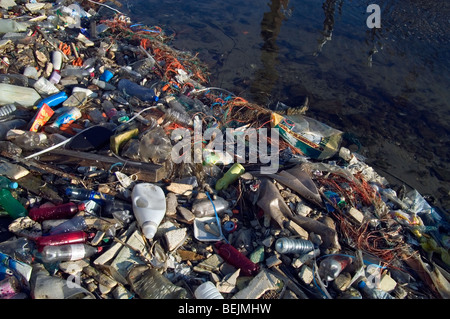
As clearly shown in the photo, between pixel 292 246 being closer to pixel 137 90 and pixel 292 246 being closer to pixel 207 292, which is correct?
pixel 207 292

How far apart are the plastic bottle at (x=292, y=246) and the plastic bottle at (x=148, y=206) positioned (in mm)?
1209

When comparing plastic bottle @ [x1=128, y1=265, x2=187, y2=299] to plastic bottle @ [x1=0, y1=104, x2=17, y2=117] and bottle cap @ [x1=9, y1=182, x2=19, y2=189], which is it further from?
plastic bottle @ [x1=0, y1=104, x2=17, y2=117]

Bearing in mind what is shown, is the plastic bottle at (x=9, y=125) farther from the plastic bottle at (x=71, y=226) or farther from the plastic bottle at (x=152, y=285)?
the plastic bottle at (x=152, y=285)

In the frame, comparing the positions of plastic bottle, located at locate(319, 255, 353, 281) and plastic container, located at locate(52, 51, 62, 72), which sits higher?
plastic container, located at locate(52, 51, 62, 72)

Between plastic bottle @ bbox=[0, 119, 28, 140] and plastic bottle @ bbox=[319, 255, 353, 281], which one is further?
plastic bottle @ bbox=[0, 119, 28, 140]

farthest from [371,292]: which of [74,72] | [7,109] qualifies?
[74,72]

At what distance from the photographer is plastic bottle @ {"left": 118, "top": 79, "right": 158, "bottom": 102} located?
4.93 metres

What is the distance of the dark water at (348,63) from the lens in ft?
18.5

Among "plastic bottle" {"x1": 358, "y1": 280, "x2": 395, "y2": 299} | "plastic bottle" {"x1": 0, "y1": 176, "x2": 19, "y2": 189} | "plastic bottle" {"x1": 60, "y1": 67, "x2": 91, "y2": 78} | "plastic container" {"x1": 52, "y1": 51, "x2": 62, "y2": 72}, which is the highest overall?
"plastic container" {"x1": 52, "y1": 51, "x2": 62, "y2": 72}

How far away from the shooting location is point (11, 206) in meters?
3.02

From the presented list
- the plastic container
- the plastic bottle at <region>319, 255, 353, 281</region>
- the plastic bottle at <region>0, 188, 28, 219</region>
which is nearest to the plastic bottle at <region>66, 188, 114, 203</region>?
the plastic bottle at <region>0, 188, 28, 219</region>

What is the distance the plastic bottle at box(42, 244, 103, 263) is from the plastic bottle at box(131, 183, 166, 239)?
1.74ft

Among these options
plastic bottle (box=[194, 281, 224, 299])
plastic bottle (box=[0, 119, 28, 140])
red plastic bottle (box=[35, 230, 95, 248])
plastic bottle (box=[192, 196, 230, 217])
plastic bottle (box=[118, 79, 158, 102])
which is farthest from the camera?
plastic bottle (box=[118, 79, 158, 102])
